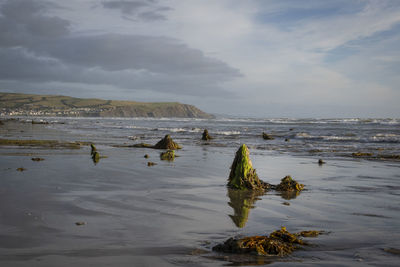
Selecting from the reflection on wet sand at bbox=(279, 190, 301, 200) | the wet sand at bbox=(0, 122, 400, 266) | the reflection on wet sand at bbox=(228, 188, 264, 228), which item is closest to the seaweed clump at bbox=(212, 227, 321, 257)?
the wet sand at bbox=(0, 122, 400, 266)

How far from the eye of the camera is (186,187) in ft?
28.7

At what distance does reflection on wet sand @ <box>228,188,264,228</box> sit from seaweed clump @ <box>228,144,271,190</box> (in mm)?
224

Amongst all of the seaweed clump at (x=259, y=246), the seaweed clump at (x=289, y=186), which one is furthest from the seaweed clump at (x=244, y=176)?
the seaweed clump at (x=259, y=246)

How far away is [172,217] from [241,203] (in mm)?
1886

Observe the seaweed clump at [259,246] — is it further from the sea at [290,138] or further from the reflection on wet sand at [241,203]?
the sea at [290,138]

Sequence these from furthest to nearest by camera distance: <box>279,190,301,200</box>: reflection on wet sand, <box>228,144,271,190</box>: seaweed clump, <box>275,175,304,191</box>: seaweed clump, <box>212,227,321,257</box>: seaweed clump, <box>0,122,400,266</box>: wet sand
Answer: <box>228,144,271,190</box>: seaweed clump, <box>275,175,304,191</box>: seaweed clump, <box>279,190,301,200</box>: reflection on wet sand, <box>212,227,321,257</box>: seaweed clump, <box>0,122,400,266</box>: wet sand

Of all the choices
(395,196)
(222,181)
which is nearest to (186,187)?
(222,181)

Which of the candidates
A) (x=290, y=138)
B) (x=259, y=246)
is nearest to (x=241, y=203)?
(x=259, y=246)

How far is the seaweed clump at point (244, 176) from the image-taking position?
28.5ft

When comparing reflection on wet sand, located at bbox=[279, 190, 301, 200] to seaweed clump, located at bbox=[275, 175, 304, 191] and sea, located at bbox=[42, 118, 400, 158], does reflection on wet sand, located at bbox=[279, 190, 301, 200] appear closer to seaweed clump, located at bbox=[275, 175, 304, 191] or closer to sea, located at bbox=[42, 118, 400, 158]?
seaweed clump, located at bbox=[275, 175, 304, 191]

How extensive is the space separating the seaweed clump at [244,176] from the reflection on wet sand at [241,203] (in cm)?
22

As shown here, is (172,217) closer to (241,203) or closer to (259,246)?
(241,203)

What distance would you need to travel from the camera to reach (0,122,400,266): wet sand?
4.16 m

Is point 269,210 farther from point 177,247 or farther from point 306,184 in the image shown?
point 306,184
